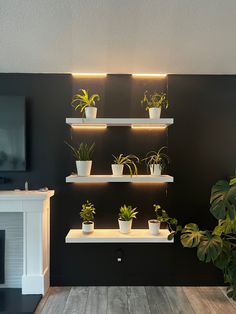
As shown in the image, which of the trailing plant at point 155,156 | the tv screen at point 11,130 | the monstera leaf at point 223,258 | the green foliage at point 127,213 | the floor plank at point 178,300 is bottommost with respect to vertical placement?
the floor plank at point 178,300

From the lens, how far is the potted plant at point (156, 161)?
2.62 m

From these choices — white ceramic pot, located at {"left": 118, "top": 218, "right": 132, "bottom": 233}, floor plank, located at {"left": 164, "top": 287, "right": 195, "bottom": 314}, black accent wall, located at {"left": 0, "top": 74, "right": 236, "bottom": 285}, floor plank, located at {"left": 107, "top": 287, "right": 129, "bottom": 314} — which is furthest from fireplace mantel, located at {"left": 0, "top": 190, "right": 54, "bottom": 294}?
floor plank, located at {"left": 164, "top": 287, "right": 195, "bottom": 314}

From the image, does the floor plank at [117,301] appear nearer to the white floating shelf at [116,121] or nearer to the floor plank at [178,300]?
the floor plank at [178,300]

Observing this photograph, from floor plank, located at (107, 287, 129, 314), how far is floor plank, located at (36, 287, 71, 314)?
1.44ft

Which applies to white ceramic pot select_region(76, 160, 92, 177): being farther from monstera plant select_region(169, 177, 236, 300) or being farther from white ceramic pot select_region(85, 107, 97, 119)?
monstera plant select_region(169, 177, 236, 300)

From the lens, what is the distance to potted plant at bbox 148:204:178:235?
2.59 meters

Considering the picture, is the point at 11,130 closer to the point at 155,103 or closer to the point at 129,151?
the point at 129,151

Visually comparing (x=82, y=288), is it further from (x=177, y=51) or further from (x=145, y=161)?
(x=177, y=51)

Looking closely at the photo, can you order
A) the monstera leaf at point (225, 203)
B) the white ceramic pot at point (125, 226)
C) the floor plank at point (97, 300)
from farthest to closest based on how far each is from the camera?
the white ceramic pot at point (125, 226) < the floor plank at point (97, 300) < the monstera leaf at point (225, 203)

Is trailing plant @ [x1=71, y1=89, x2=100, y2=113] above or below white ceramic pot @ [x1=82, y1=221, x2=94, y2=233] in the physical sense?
above

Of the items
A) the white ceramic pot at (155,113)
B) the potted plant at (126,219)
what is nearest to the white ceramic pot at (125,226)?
the potted plant at (126,219)

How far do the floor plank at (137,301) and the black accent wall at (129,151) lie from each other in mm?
105

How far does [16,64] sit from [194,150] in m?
2.10

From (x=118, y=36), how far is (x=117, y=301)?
96.1 inches
